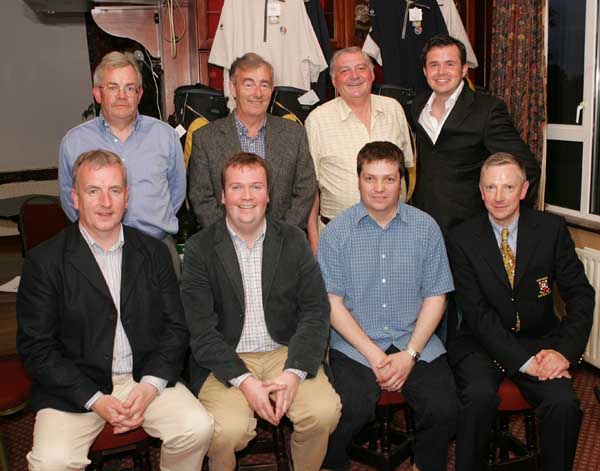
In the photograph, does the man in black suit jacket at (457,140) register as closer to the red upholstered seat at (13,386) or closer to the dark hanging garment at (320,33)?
the dark hanging garment at (320,33)

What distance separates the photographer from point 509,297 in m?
2.44

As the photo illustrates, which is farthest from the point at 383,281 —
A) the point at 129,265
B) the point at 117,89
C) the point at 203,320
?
the point at 117,89

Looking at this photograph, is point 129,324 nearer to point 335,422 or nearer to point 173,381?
point 173,381

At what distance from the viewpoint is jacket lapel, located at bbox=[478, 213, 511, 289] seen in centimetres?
244

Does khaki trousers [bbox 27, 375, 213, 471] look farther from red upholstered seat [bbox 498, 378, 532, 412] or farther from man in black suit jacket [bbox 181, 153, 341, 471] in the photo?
red upholstered seat [bbox 498, 378, 532, 412]

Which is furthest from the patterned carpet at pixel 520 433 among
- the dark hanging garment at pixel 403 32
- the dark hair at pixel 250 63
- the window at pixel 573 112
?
the dark hanging garment at pixel 403 32

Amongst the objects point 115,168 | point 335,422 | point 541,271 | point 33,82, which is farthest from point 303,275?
point 33,82

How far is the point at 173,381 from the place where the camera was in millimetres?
2205

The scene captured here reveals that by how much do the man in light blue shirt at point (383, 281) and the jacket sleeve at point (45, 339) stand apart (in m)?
0.94

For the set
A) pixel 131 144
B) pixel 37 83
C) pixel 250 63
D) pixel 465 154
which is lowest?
pixel 465 154

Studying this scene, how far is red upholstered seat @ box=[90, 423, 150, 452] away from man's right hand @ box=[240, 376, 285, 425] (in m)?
0.38

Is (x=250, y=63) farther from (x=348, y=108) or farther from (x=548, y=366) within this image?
(x=548, y=366)

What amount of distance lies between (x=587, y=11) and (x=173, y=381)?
9.35ft

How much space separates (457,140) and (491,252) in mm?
594
